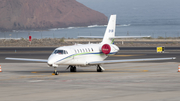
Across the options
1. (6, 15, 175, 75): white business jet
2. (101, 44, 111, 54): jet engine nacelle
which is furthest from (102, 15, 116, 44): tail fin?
(101, 44, 111, 54): jet engine nacelle

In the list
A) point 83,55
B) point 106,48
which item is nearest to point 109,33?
point 106,48

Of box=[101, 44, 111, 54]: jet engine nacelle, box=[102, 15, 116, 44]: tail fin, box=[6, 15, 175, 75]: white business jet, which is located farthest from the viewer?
box=[102, 15, 116, 44]: tail fin

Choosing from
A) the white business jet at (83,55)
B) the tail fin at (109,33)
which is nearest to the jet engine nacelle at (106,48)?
the white business jet at (83,55)

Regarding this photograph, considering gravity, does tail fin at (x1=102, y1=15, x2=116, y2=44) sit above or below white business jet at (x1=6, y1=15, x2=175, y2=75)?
above

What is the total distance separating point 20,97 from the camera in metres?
19.7

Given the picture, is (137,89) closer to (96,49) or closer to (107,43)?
(96,49)

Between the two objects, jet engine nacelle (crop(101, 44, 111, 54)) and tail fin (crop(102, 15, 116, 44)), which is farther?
tail fin (crop(102, 15, 116, 44))

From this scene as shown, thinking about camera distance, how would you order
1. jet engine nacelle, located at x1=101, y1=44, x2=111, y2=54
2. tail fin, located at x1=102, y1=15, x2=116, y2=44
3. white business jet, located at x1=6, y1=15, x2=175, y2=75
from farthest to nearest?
tail fin, located at x1=102, y1=15, x2=116, y2=44 < jet engine nacelle, located at x1=101, y1=44, x2=111, y2=54 < white business jet, located at x1=6, y1=15, x2=175, y2=75

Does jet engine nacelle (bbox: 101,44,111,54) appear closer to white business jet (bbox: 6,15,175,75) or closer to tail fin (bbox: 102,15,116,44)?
white business jet (bbox: 6,15,175,75)

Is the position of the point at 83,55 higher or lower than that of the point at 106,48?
lower

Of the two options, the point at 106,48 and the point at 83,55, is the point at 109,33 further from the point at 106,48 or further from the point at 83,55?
the point at 83,55

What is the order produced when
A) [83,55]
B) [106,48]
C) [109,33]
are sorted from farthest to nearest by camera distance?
[109,33] → [106,48] → [83,55]

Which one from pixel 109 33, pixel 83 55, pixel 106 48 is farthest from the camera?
pixel 109 33

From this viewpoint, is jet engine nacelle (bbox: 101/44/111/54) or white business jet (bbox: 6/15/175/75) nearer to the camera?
white business jet (bbox: 6/15/175/75)
